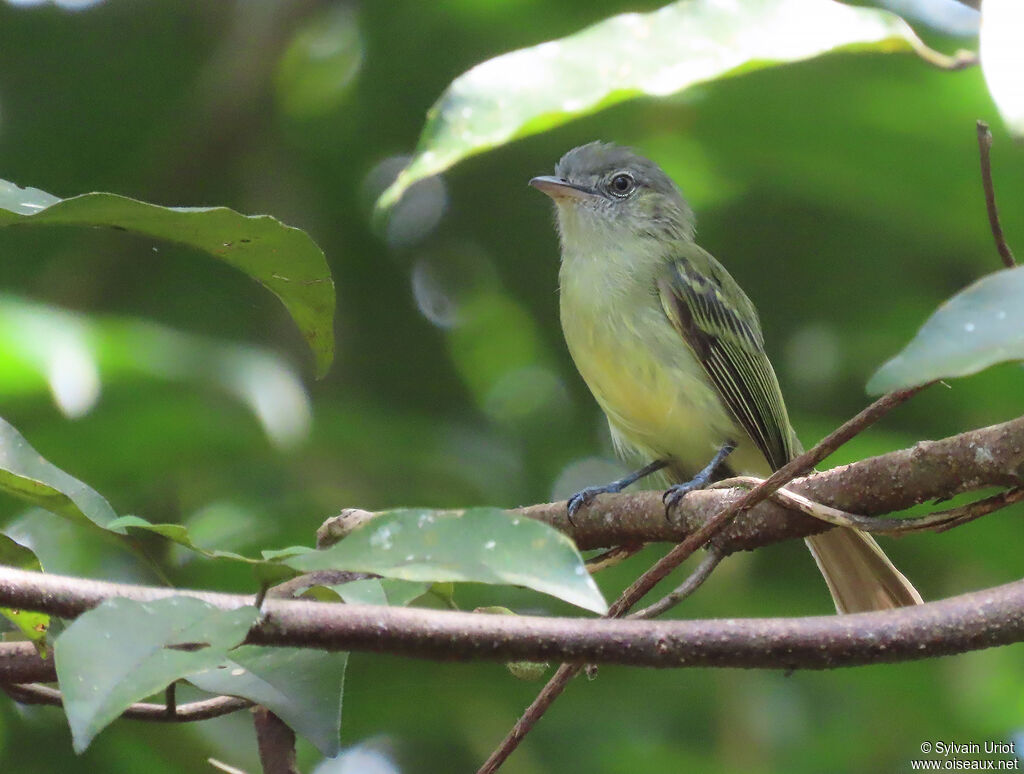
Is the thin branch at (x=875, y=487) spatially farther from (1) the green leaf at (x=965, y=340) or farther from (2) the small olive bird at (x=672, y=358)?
(2) the small olive bird at (x=672, y=358)

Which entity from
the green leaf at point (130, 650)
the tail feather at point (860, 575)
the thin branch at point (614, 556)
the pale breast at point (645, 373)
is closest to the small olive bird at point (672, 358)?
the pale breast at point (645, 373)

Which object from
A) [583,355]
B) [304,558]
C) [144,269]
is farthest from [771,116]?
[304,558]

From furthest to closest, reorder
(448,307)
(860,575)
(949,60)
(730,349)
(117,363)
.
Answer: (448,307) < (730,349) < (117,363) < (860,575) < (949,60)

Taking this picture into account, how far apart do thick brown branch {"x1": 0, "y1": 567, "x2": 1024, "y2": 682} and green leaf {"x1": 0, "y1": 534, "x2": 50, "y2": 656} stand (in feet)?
1.09

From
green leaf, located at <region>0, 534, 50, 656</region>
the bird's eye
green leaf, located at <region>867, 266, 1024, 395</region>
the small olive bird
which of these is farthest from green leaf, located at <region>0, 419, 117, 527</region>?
the bird's eye

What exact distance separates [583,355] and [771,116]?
126cm

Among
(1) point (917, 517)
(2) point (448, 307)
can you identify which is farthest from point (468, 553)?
(2) point (448, 307)

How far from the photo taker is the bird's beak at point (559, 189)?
4.19 metres

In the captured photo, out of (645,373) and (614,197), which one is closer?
(645,373)

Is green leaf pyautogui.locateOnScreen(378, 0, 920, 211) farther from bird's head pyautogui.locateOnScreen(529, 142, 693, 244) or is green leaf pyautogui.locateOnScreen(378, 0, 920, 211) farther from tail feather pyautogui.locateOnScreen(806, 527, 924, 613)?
bird's head pyautogui.locateOnScreen(529, 142, 693, 244)

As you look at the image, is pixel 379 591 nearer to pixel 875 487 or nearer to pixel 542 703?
pixel 542 703

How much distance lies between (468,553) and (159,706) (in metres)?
0.84

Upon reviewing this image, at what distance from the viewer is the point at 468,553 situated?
1264 mm

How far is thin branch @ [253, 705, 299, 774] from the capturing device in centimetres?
177
